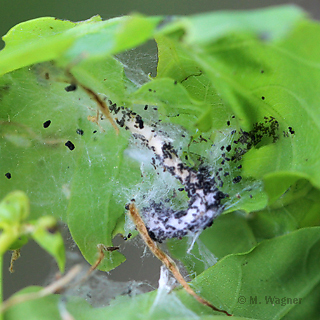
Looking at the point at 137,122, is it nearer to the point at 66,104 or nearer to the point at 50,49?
the point at 66,104

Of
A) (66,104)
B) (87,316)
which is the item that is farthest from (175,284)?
(66,104)

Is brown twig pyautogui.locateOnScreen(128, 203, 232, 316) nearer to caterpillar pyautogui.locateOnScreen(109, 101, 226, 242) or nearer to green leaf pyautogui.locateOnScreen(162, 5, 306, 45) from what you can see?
caterpillar pyautogui.locateOnScreen(109, 101, 226, 242)

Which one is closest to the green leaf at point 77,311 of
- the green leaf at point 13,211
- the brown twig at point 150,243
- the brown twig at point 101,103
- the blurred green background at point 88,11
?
the brown twig at point 150,243

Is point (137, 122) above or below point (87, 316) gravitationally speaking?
above

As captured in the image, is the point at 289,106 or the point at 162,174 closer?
the point at 289,106

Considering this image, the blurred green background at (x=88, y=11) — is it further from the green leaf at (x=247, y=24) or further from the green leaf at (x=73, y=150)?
the green leaf at (x=247, y=24)

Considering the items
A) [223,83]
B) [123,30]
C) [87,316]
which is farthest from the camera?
[87,316]

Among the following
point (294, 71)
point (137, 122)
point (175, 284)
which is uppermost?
point (294, 71)
